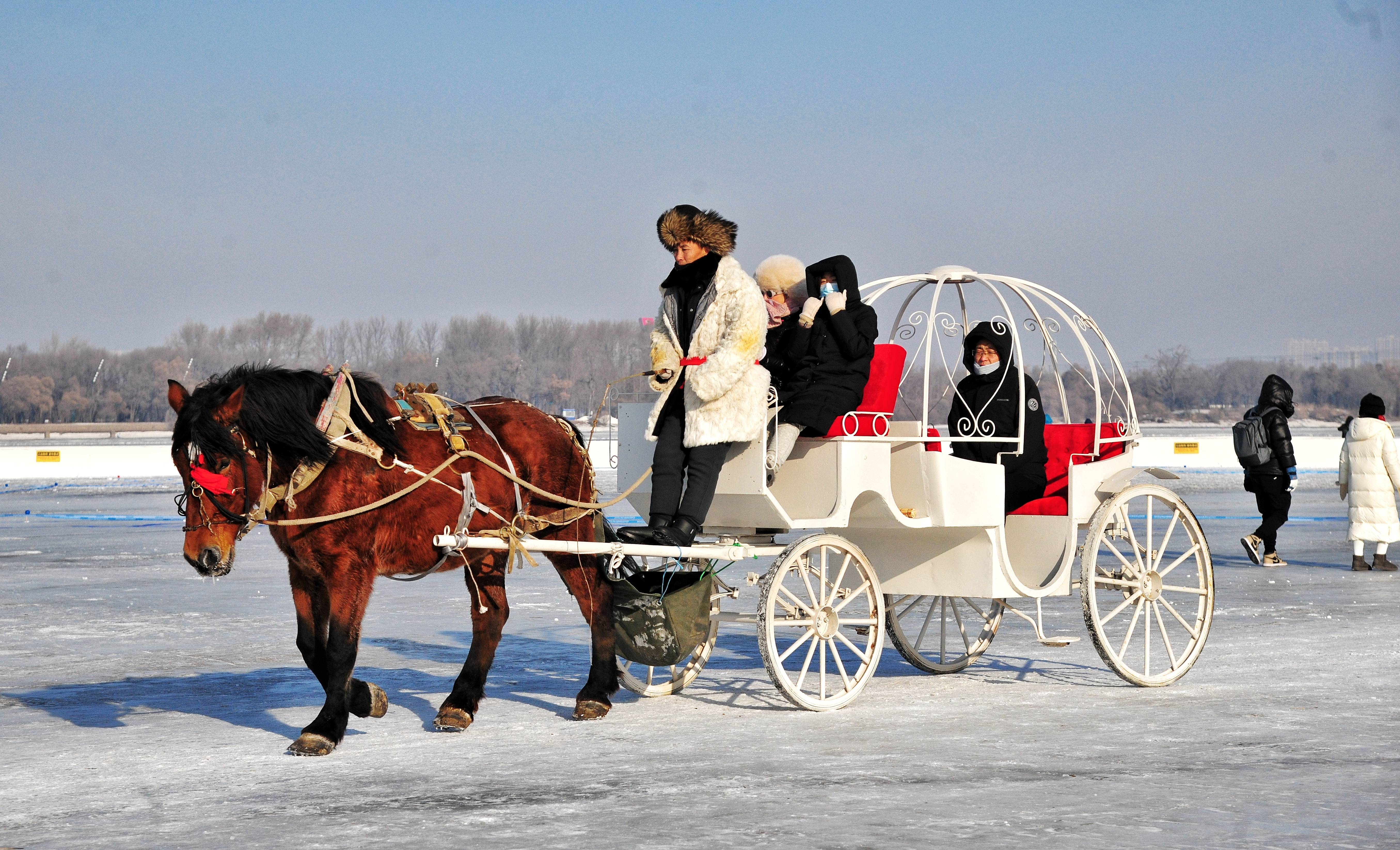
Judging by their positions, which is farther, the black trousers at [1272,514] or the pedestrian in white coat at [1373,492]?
the black trousers at [1272,514]

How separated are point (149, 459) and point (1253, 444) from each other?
90.8 ft

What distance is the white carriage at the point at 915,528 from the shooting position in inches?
277

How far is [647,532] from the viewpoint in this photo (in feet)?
22.1

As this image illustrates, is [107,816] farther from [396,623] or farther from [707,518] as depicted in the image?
[396,623]

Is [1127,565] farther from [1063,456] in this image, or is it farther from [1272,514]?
[1272,514]

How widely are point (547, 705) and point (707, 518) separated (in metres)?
1.26

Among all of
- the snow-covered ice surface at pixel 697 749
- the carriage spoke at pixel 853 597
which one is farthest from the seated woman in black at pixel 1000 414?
the snow-covered ice surface at pixel 697 749

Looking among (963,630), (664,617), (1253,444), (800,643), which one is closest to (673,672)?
(664,617)

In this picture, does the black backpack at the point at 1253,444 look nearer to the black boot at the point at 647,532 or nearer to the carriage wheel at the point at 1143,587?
the carriage wheel at the point at 1143,587

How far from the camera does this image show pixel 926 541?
7.92 metres

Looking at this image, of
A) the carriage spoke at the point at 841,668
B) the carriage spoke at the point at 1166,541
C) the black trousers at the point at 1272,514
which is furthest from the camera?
the black trousers at the point at 1272,514

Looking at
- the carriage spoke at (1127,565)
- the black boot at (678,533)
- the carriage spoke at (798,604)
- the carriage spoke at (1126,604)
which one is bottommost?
the carriage spoke at (1126,604)

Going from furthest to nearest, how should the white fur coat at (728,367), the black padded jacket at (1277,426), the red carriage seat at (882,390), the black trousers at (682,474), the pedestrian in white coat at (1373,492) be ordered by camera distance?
1. the black padded jacket at (1277,426)
2. the pedestrian in white coat at (1373,492)
3. the red carriage seat at (882,390)
4. the black trousers at (682,474)
5. the white fur coat at (728,367)

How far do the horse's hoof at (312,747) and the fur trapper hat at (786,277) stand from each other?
319cm
